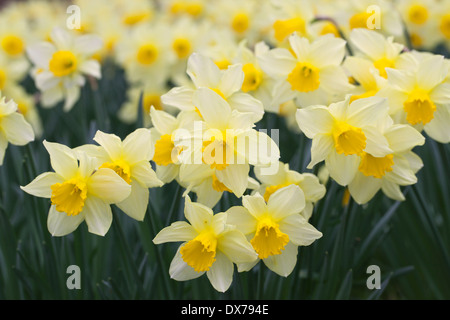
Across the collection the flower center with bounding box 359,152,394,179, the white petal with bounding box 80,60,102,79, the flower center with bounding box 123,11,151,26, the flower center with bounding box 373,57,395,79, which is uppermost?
the flower center with bounding box 123,11,151,26

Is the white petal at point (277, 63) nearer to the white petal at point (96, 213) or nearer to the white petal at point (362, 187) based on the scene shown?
the white petal at point (362, 187)

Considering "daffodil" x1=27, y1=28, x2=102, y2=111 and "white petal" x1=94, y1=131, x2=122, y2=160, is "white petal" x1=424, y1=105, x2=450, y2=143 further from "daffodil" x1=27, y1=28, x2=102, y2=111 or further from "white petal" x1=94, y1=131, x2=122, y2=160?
"daffodil" x1=27, y1=28, x2=102, y2=111

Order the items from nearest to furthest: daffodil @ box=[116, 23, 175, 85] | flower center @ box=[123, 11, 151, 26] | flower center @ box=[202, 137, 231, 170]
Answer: flower center @ box=[202, 137, 231, 170], daffodil @ box=[116, 23, 175, 85], flower center @ box=[123, 11, 151, 26]

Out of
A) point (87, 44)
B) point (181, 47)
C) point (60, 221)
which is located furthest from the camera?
point (181, 47)

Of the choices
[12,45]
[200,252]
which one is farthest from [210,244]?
[12,45]

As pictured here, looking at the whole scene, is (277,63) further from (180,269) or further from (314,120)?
(180,269)

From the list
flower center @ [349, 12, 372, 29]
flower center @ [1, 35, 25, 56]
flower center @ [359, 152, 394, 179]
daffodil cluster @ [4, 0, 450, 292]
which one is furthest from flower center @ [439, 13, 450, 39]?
flower center @ [1, 35, 25, 56]

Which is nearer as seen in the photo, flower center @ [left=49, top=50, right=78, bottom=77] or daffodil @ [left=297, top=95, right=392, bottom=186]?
daffodil @ [left=297, top=95, right=392, bottom=186]

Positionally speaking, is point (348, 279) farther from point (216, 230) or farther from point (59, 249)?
point (59, 249)
